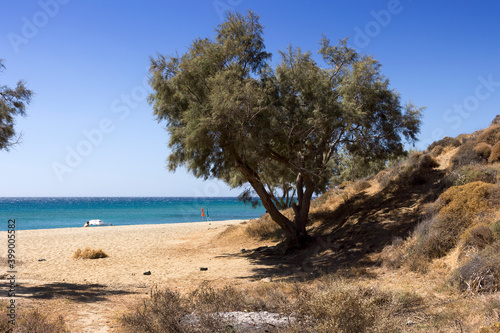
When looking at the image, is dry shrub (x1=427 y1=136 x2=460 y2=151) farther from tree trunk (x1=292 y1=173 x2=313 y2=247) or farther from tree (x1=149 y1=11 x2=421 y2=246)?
tree trunk (x1=292 y1=173 x2=313 y2=247)

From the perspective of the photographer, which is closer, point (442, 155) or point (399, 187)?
point (399, 187)

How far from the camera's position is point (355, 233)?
50.3 ft

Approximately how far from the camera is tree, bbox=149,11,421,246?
13.0 m

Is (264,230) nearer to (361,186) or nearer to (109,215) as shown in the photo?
(361,186)

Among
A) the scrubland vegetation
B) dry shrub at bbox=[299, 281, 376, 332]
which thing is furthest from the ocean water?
dry shrub at bbox=[299, 281, 376, 332]

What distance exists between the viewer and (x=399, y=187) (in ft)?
58.9

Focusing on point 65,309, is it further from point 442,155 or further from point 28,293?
point 442,155

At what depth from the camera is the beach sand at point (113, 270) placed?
27.1 ft

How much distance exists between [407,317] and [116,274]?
10.6 m

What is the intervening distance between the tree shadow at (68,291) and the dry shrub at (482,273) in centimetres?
823

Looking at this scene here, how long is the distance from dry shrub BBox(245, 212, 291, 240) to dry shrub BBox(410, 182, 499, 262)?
385 inches

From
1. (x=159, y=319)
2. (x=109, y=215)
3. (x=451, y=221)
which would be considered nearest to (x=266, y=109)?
(x=451, y=221)

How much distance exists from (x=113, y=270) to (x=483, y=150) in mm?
16266

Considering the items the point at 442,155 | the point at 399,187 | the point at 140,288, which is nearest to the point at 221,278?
Result: the point at 140,288
